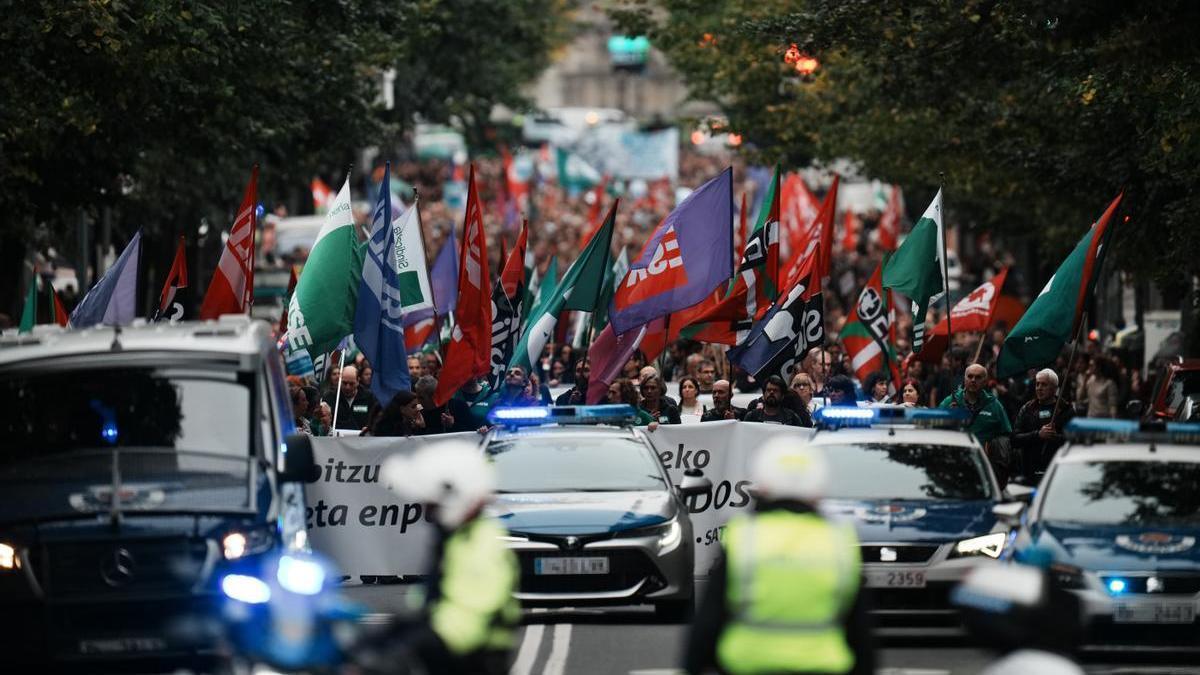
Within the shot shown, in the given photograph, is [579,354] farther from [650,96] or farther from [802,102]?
[650,96]

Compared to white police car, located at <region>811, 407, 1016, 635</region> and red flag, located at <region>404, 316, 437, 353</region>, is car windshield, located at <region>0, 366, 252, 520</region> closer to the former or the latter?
white police car, located at <region>811, 407, 1016, 635</region>

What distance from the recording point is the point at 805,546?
773cm

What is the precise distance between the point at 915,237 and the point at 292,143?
51.4 ft

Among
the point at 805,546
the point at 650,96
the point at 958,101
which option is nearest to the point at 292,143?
the point at 958,101

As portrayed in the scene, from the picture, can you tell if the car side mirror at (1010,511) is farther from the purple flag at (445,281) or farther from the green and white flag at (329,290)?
the purple flag at (445,281)

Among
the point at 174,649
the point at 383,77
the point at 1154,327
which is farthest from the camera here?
the point at 383,77

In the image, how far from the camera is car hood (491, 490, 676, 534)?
15.4m

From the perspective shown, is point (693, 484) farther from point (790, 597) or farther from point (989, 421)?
point (790, 597)

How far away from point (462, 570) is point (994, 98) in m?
22.5

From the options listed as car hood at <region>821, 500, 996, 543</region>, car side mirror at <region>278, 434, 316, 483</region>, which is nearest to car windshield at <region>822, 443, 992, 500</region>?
car hood at <region>821, 500, 996, 543</region>

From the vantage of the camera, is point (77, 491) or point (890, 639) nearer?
point (77, 491)

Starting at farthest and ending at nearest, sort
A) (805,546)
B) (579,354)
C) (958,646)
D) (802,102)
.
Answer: (802,102) → (579,354) → (958,646) → (805,546)

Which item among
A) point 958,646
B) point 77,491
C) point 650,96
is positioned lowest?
point 958,646

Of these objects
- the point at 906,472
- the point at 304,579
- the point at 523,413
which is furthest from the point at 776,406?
the point at 304,579
